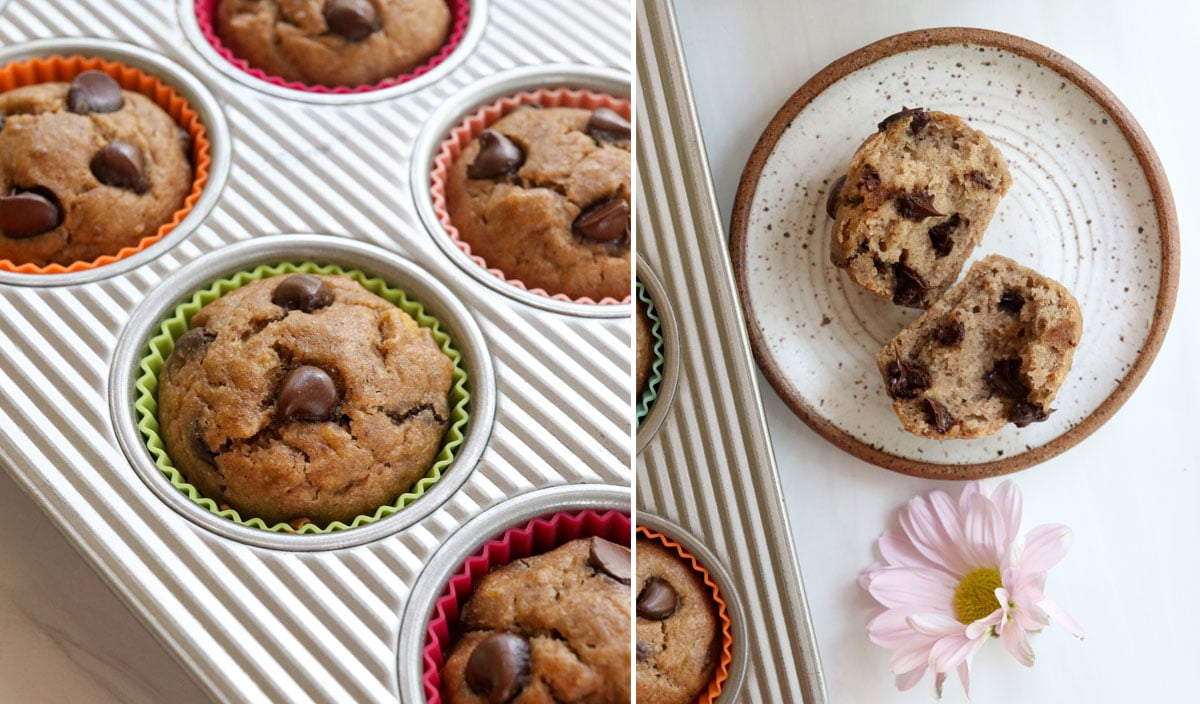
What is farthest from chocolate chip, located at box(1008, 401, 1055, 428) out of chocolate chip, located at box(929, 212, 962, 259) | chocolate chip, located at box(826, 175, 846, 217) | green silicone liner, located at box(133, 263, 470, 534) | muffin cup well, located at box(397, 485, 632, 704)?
green silicone liner, located at box(133, 263, 470, 534)

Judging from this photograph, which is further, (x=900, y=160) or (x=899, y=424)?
(x=899, y=424)

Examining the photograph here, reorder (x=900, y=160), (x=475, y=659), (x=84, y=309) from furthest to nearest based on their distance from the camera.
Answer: (x=900, y=160), (x=84, y=309), (x=475, y=659)

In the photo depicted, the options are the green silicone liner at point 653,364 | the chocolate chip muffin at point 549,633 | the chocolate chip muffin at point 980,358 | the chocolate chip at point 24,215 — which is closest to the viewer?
the chocolate chip muffin at point 549,633

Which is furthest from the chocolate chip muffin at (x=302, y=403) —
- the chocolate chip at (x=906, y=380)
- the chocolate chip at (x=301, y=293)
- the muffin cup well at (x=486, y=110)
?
the chocolate chip at (x=906, y=380)

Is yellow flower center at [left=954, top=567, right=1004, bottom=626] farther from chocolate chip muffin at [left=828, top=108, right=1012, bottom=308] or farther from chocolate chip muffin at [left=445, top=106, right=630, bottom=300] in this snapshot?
chocolate chip muffin at [left=445, top=106, right=630, bottom=300]

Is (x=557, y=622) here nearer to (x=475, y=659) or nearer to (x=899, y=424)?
(x=475, y=659)

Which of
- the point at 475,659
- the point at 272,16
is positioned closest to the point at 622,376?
the point at 475,659

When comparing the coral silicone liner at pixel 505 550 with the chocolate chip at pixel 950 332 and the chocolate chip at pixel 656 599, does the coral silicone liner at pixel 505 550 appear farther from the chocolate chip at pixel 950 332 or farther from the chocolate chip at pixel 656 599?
the chocolate chip at pixel 950 332
